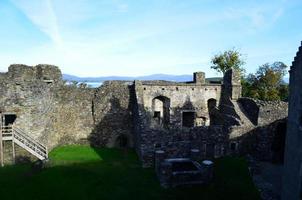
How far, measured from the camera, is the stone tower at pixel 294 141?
1428cm

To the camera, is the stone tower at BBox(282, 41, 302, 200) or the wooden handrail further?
the wooden handrail

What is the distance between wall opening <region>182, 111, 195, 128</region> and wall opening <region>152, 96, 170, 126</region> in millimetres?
1724

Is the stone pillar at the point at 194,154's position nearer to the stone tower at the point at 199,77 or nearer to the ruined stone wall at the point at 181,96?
the ruined stone wall at the point at 181,96

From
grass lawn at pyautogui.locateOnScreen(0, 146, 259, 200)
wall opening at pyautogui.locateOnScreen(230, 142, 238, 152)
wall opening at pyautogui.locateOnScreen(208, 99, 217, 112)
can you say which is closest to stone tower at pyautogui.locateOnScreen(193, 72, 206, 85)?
wall opening at pyautogui.locateOnScreen(208, 99, 217, 112)

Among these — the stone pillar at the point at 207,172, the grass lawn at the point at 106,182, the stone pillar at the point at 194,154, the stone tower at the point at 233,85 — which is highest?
the stone tower at the point at 233,85

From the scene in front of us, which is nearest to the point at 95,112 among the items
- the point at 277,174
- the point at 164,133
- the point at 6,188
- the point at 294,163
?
the point at 164,133

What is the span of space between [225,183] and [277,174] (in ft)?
14.3

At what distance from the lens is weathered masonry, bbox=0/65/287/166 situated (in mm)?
21453

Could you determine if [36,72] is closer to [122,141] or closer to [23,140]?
[23,140]

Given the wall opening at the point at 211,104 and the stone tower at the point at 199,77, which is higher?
the stone tower at the point at 199,77

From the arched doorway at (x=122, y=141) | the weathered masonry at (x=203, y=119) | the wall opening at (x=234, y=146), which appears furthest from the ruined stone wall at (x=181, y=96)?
the wall opening at (x=234, y=146)

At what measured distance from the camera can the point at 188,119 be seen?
29.3 m

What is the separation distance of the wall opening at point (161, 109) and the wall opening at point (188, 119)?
1724mm

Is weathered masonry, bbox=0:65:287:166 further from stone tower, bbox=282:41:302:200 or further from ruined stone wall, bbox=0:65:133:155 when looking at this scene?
stone tower, bbox=282:41:302:200
